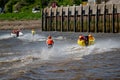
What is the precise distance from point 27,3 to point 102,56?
316ft

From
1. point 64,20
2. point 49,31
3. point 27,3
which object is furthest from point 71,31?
point 27,3

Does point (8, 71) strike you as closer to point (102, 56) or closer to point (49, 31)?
point (102, 56)

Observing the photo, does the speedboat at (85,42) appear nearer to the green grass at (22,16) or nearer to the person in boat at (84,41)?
the person in boat at (84,41)

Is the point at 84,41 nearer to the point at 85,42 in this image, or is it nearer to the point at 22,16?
the point at 85,42

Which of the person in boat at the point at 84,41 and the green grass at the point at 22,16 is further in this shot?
the green grass at the point at 22,16

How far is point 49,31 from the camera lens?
234 feet

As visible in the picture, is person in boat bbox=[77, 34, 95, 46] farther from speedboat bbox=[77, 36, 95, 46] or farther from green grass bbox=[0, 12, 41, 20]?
green grass bbox=[0, 12, 41, 20]

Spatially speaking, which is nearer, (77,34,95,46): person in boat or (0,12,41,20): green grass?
(77,34,95,46): person in boat

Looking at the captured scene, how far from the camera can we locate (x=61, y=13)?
6562 cm

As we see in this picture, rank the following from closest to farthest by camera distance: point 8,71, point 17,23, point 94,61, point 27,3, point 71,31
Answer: point 8,71 → point 94,61 → point 71,31 → point 17,23 → point 27,3

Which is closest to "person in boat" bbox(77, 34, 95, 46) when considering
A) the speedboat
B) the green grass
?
the speedboat

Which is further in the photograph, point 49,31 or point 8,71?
point 49,31

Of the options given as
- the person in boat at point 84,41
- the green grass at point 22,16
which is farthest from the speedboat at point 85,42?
the green grass at point 22,16

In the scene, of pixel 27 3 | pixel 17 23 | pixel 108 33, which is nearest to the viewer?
pixel 108 33
